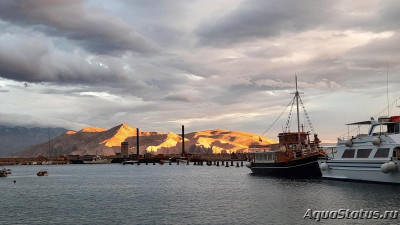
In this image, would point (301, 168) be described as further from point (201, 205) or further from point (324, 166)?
point (201, 205)

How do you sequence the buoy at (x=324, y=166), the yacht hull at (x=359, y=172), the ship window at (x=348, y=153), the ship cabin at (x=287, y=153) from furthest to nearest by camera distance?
the ship cabin at (x=287, y=153) → the buoy at (x=324, y=166) → the ship window at (x=348, y=153) → the yacht hull at (x=359, y=172)

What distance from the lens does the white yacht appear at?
61.2 metres

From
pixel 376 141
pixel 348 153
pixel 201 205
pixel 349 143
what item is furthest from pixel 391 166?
pixel 201 205

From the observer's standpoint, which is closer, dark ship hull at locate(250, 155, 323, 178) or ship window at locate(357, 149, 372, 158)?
ship window at locate(357, 149, 372, 158)

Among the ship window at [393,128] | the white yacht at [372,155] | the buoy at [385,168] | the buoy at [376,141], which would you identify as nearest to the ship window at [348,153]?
the white yacht at [372,155]

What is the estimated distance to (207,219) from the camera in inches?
1743

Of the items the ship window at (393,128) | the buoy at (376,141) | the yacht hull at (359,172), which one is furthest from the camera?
the ship window at (393,128)

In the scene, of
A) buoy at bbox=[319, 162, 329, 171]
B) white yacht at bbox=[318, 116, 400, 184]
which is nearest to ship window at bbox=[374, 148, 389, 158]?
white yacht at bbox=[318, 116, 400, 184]

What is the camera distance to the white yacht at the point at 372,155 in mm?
61250

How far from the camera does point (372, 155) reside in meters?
64.4

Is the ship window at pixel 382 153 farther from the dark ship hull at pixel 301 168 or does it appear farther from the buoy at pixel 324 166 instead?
the dark ship hull at pixel 301 168

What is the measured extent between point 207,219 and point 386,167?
2937 cm

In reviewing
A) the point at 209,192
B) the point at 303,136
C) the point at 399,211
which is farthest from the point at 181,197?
the point at 303,136

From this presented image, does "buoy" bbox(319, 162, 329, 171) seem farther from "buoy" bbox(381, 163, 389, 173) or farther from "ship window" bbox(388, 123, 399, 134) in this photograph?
"buoy" bbox(381, 163, 389, 173)
